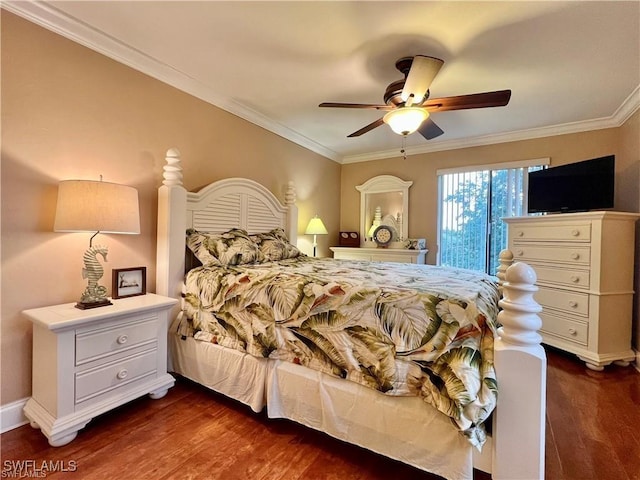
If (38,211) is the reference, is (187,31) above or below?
above

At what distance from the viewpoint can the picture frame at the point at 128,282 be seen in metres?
1.91

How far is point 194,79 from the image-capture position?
245 cm

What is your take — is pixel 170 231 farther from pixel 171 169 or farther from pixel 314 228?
pixel 314 228

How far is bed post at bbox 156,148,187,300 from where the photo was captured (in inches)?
85.1

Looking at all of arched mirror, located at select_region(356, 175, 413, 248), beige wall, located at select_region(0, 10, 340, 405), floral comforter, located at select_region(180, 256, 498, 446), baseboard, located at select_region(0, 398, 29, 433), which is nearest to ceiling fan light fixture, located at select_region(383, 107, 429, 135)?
floral comforter, located at select_region(180, 256, 498, 446)

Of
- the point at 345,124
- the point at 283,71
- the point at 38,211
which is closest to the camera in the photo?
the point at 38,211

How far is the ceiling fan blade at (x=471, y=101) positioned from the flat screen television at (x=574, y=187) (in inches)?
65.7

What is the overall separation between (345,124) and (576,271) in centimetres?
266

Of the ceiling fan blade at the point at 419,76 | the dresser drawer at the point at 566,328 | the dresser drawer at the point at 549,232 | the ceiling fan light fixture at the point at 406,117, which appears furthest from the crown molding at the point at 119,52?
the dresser drawer at the point at 566,328

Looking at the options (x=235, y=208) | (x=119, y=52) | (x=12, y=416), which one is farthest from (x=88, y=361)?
(x=119, y=52)

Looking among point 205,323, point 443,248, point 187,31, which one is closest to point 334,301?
point 205,323

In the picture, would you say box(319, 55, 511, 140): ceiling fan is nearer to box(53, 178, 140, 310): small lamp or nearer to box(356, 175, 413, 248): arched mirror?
box(53, 178, 140, 310): small lamp

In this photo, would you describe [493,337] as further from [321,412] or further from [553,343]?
[553,343]

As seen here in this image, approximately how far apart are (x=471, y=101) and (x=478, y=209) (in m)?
2.30
